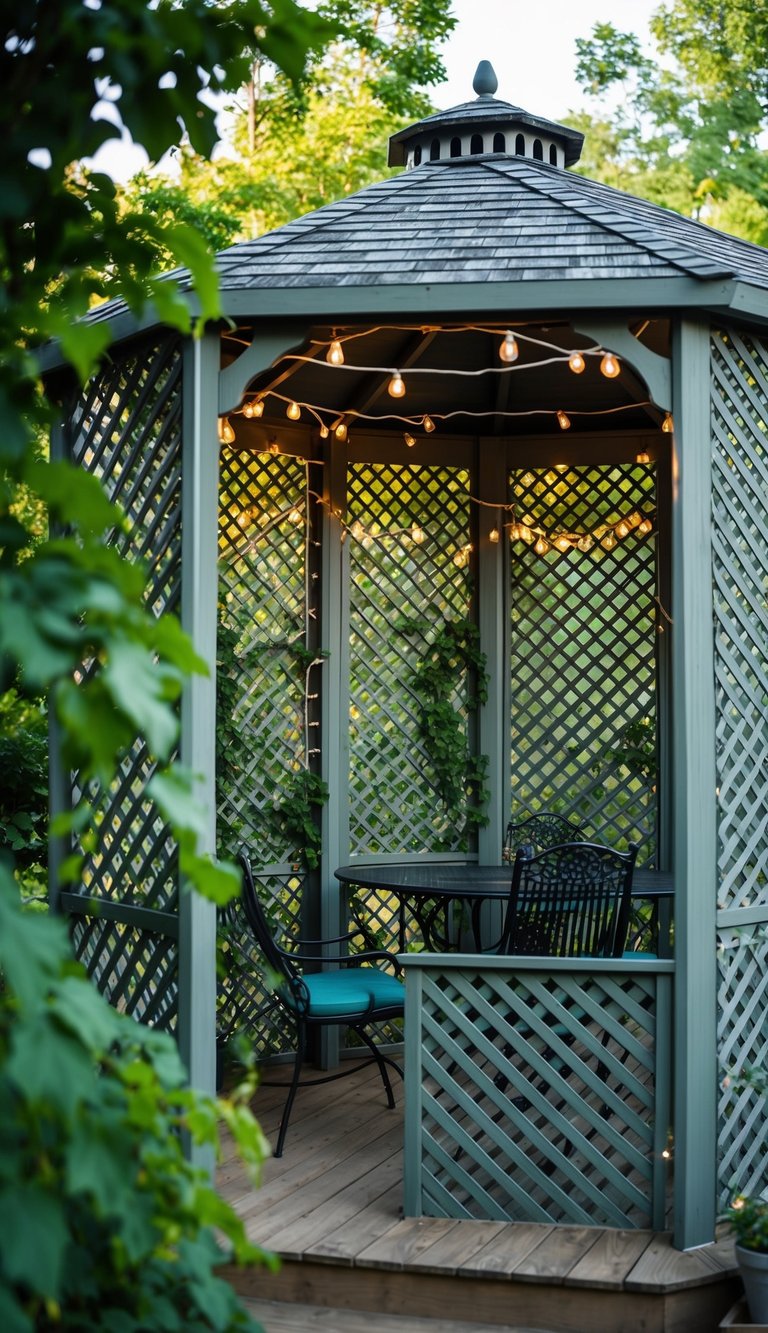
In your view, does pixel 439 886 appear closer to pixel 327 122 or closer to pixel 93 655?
pixel 93 655

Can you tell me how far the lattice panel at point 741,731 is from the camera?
3.69m

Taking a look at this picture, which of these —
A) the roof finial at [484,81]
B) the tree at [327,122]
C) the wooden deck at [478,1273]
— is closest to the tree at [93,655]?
the wooden deck at [478,1273]

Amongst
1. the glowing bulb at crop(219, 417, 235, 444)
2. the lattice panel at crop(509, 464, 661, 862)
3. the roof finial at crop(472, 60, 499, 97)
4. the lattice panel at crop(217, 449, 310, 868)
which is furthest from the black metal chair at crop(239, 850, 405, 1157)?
the roof finial at crop(472, 60, 499, 97)

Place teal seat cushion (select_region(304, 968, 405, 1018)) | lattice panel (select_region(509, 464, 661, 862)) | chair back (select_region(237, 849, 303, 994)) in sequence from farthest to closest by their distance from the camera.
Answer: lattice panel (select_region(509, 464, 661, 862))
teal seat cushion (select_region(304, 968, 405, 1018))
chair back (select_region(237, 849, 303, 994))

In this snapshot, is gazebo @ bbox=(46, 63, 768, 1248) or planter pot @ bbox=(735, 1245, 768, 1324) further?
gazebo @ bbox=(46, 63, 768, 1248)

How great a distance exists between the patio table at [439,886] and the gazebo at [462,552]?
176mm

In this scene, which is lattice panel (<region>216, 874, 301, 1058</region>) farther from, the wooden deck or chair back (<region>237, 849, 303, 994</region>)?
the wooden deck

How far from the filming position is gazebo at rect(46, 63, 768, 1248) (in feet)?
11.9

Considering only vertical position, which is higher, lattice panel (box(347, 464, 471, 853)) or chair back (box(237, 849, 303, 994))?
lattice panel (box(347, 464, 471, 853))

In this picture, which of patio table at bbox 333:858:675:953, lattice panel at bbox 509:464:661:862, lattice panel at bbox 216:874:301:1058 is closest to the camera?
patio table at bbox 333:858:675:953

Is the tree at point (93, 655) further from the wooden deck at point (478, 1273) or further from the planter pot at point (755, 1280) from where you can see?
the planter pot at point (755, 1280)

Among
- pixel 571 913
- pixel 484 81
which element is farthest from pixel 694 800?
pixel 484 81

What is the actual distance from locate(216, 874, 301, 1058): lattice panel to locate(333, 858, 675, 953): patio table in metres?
0.28

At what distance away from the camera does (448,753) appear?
5738 mm
